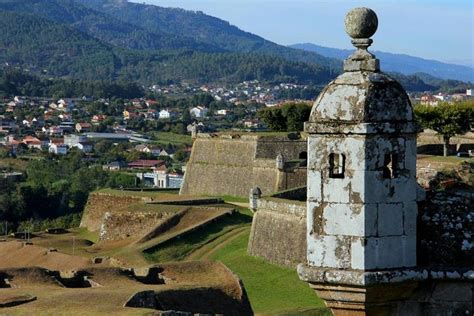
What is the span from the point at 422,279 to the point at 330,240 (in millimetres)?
633

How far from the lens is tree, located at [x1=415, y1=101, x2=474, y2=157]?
161 ft

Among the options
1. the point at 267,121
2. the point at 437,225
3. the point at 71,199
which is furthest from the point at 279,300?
the point at 71,199

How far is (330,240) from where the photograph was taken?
782 centimetres

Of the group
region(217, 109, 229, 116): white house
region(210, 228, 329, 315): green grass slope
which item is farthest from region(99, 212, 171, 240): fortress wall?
region(217, 109, 229, 116): white house

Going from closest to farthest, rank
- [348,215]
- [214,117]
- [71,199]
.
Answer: [348,215] < [71,199] < [214,117]

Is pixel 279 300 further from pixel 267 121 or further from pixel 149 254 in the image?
pixel 267 121

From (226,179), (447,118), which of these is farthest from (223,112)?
(447,118)

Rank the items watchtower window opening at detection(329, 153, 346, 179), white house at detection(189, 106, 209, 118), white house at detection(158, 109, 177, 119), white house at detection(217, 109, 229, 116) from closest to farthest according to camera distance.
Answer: watchtower window opening at detection(329, 153, 346, 179) → white house at detection(189, 106, 209, 118) → white house at detection(158, 109, 177, 119) → white house at detection(217, 109, 229, 116)

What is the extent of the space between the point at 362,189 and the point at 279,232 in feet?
87.9

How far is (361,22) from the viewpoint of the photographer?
783 cm

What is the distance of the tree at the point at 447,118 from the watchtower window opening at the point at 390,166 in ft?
136

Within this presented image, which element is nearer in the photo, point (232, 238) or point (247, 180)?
point (232, 238)

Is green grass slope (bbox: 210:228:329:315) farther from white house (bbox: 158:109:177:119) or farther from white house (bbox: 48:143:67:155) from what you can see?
white house (bbox: 158:109:177:119)

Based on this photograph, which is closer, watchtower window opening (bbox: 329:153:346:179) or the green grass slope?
watchtower window opening (bbox: 329:153:346:179)
